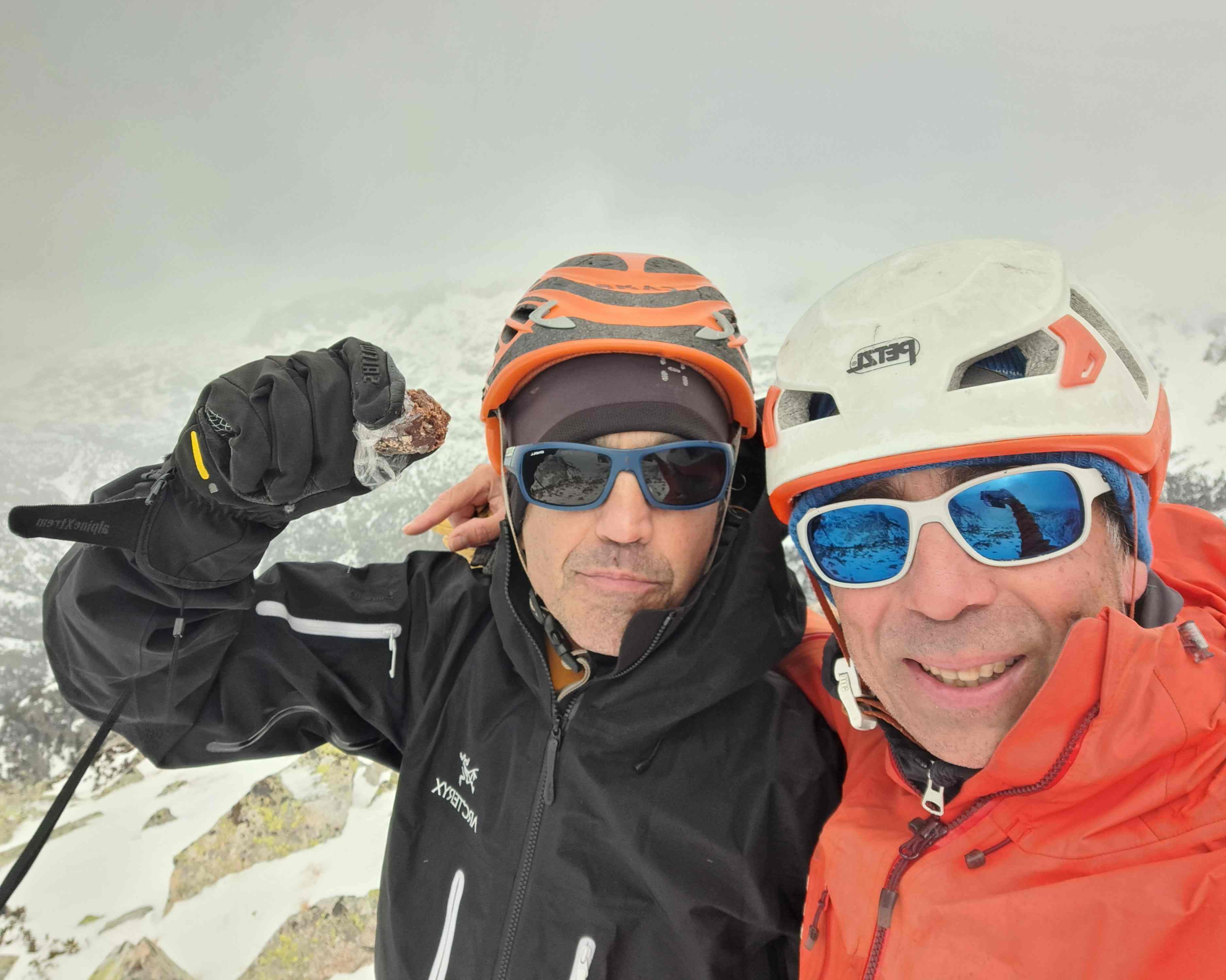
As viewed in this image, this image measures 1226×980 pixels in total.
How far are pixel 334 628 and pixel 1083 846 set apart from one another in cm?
206

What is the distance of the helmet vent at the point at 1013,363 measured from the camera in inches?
50.4

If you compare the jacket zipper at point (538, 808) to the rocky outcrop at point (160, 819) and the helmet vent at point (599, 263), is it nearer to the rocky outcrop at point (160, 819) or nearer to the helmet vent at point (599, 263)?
the helmet vent at point (599, 263)

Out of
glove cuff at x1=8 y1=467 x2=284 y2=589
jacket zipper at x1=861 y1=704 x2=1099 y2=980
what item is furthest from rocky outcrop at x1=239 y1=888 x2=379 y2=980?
jacket zipper at x1=861 y1=704 x2=1099 y2=980

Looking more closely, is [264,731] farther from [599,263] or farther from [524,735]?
[599,263]

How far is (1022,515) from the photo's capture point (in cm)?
119

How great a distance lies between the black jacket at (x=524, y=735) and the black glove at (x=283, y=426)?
0.25 meters

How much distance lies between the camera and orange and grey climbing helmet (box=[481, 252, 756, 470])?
1812mm

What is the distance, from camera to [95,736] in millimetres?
1676

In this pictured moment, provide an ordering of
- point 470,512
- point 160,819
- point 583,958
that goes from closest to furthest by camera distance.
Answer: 1. point 583,958
2. point 470,512
3. point 160,819

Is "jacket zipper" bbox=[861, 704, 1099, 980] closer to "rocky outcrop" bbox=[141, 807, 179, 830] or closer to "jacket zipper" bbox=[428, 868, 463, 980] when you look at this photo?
"jacket zipper" bbox=[428, 868, 463, 980]

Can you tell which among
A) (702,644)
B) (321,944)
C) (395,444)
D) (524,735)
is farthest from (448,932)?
(321,944)

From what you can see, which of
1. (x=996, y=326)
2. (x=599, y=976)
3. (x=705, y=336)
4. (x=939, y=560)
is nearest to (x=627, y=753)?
(x=599, y=976)

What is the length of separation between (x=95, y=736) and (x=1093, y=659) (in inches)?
94.4

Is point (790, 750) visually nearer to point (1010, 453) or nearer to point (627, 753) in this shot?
point (627, 753)
